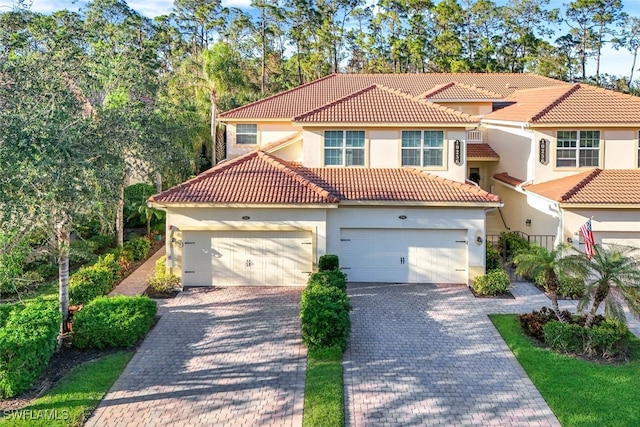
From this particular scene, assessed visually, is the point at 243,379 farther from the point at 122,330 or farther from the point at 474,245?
the point at 474,245

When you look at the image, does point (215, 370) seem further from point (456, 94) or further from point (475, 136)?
point (456, 94)

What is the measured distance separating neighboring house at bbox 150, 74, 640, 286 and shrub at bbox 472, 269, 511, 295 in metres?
0.79

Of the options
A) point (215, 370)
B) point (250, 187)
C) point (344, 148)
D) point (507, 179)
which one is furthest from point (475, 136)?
point (215, 370)

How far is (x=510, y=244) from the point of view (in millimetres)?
21203

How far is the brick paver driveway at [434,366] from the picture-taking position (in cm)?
955

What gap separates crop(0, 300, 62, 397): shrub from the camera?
9.88 meters

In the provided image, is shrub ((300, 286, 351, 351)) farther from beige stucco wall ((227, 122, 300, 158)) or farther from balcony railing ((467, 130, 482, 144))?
balcony railing ((467, 130, 482, 144))

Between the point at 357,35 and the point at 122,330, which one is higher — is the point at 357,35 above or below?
above

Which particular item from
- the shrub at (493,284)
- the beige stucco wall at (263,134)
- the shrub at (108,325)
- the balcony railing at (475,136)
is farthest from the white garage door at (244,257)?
the balcony railing at (475,136)

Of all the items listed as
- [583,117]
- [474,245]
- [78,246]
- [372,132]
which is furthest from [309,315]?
[583,117]

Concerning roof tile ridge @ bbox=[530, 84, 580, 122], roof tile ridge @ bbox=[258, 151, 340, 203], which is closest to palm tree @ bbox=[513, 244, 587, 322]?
roof tile ridge @ bbox=[258, 151, 340, 203]

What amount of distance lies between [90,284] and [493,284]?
13.2 meters

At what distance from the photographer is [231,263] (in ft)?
58.6

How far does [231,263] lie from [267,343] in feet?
18.0
